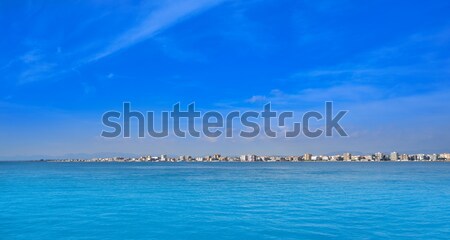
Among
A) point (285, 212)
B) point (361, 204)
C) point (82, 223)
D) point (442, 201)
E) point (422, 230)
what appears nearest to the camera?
point (422, 230)

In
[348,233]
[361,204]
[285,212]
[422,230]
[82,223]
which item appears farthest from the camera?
[361,204]

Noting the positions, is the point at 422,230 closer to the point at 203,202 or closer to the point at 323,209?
the point at 323,209

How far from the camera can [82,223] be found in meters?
25.7

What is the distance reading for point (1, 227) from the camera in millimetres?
24672

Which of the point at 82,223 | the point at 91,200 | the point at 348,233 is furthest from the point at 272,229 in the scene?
the point at 91,200

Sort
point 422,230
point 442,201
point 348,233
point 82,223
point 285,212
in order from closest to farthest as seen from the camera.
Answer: point 348,233 < point 422,230 < point 82,223 < point 285,212 < point 442,201

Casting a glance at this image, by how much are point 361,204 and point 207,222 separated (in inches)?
618

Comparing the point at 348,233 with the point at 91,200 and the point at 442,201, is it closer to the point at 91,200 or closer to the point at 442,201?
the point at 442,201

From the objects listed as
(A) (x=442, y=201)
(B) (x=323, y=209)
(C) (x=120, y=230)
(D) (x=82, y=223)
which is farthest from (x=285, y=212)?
(A) (x=442, y=201)

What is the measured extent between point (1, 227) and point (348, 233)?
21.6m

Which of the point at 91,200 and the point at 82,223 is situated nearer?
the point at 82,223

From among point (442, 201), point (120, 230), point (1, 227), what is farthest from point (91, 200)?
point (442, 201)

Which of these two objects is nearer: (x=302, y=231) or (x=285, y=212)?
(x=302, y=231)

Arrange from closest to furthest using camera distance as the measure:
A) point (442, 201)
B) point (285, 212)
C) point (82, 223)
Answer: point (82, 223) → point (285, 212) → point (442, 201)
